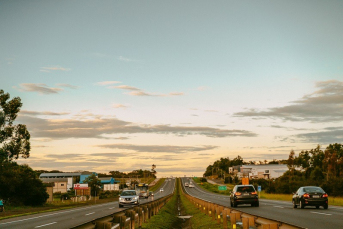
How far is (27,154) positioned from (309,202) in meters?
48.4

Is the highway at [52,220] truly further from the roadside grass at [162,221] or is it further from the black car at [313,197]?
the black car at [313,197]

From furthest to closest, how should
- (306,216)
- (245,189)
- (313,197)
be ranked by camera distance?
(245,189), (313,197), (306,216)

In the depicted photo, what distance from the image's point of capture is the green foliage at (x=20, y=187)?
50853mm

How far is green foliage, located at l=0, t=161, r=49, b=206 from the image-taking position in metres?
50.9

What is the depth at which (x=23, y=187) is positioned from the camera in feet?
178

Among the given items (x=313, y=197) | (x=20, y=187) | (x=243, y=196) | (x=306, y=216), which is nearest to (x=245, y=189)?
(x=243, y=196)

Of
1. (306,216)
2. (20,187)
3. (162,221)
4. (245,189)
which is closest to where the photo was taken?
(306,216)

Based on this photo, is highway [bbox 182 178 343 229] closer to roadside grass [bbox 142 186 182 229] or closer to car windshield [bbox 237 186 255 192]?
car windshield [bbox 237 186 255 192]

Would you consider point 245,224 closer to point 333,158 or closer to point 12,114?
point 12,114

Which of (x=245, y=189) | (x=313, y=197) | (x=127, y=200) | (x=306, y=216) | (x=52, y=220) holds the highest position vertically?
(x=245, y=189)

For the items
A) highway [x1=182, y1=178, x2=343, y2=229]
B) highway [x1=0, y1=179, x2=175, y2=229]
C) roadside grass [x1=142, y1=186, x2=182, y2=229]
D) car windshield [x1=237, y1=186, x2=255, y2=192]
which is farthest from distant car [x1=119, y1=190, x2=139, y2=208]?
highway [x1=182, y1=178, x2=343, y2=229]

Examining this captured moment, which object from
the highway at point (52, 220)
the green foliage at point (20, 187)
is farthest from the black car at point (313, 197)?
the green foliage at point (20, 187)

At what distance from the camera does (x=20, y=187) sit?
176 feet

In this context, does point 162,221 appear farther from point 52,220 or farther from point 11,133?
point 11,133
